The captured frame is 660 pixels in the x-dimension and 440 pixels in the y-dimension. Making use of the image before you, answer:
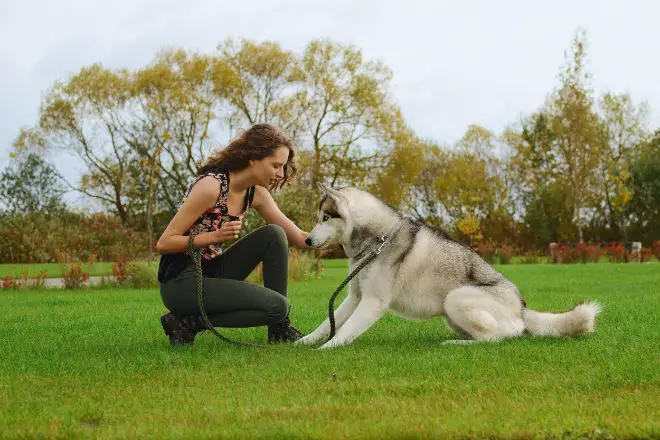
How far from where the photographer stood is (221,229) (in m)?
5.37

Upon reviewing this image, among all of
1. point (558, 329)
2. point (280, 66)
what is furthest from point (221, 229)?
point (280, 66)

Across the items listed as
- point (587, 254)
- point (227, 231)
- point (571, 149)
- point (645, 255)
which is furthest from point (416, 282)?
point (571, 149)

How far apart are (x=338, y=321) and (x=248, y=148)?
1.60 meters

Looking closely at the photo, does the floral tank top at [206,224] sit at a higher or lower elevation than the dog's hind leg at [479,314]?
higher

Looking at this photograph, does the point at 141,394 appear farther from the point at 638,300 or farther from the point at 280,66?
the point at 280,66

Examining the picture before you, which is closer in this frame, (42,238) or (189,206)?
(189,206)

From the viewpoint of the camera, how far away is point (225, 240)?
5.29m

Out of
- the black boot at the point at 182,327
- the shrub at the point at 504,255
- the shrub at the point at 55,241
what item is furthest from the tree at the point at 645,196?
the black boot at the point at 182,327

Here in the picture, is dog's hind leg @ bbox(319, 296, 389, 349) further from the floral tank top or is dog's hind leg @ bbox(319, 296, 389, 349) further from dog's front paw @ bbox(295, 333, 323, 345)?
the floral tank top

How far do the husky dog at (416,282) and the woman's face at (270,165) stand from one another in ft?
1.41

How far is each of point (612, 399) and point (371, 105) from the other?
3667 centimetres

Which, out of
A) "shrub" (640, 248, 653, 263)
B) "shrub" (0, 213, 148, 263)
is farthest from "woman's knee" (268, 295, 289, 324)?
"shrub" (640, 248, 653, 263)

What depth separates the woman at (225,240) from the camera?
17.8 feet

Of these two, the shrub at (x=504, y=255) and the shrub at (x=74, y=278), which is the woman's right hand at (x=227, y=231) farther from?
the shrub at (x=504, y=255)
